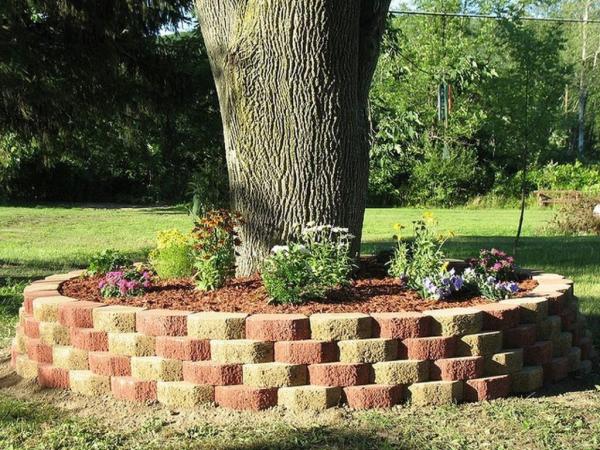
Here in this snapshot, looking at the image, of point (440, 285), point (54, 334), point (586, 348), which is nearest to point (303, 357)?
point (440, 285)

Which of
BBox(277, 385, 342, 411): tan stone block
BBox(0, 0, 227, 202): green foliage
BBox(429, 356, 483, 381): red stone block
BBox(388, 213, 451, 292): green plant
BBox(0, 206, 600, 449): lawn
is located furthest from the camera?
BBox(0, 0, 227, 202): green foliage

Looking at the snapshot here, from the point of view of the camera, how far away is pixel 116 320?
4.11 metres

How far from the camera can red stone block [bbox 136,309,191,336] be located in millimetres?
3941

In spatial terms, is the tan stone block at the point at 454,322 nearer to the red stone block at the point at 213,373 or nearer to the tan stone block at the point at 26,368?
the red stone block at the point at 213,373

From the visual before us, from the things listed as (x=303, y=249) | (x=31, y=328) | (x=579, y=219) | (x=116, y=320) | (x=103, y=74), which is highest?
(x=103, y=74)

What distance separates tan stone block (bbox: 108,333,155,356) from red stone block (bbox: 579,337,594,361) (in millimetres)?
2890

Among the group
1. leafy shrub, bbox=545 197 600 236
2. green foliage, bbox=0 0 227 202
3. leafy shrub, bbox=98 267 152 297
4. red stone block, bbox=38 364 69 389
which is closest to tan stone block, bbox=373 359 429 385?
leafy shrub, bbox=98 267 152 297

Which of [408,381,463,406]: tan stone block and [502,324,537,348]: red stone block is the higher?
[502,324,537,348]: red stone block

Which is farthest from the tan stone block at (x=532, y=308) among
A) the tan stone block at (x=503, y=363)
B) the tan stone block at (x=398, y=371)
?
the tan stone block at (x=398, y=371)

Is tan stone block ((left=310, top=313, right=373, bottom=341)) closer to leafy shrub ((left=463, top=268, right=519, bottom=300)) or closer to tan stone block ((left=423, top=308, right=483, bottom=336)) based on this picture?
tan stone block ((left=423, top=308, right=483, bottom=336))

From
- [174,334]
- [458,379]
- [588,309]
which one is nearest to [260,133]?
[174,334]

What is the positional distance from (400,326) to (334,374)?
437mm

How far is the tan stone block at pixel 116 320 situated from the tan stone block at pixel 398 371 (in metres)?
1.39

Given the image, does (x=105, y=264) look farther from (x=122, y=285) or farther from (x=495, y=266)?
(x=495, y=266)
